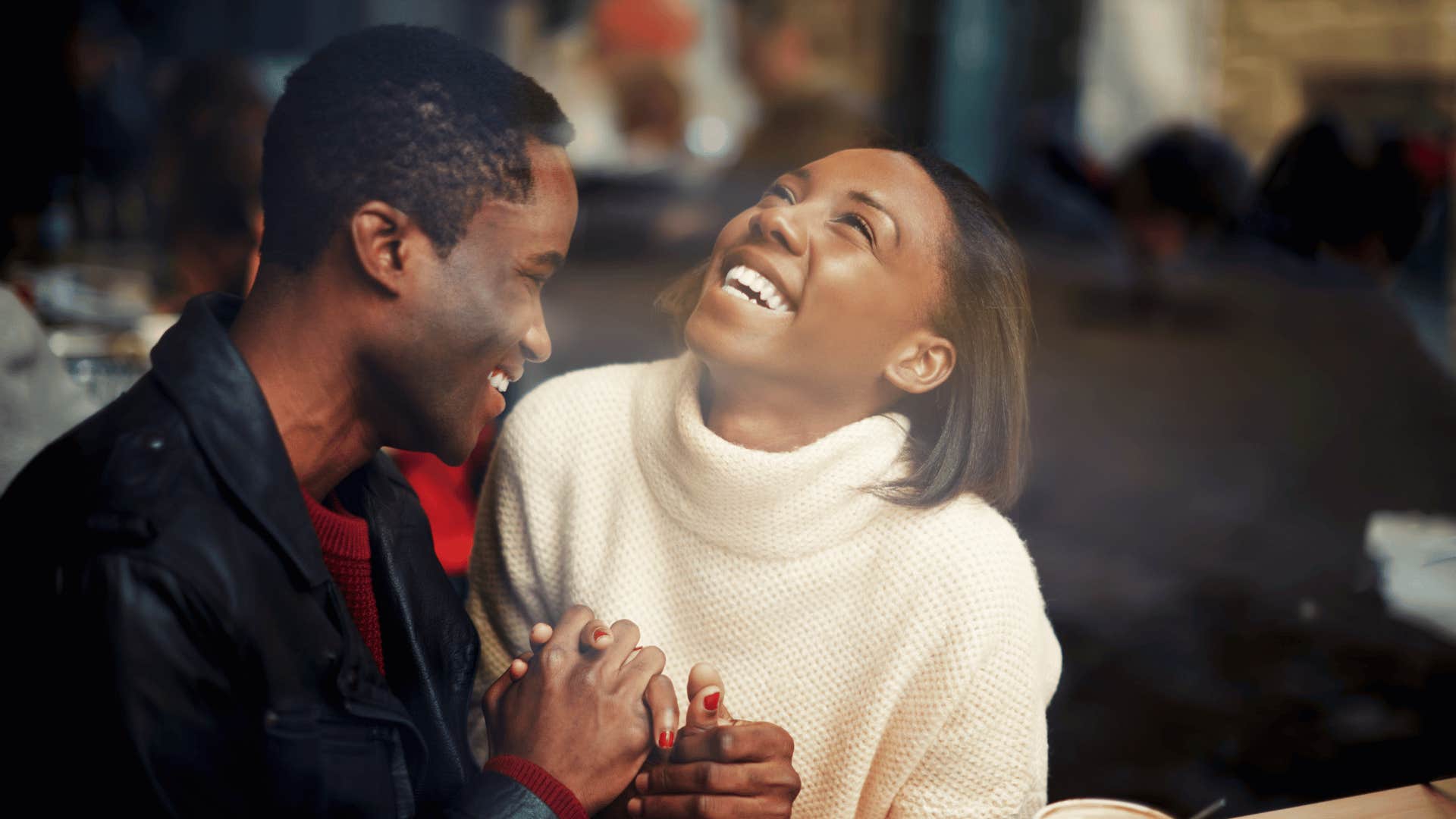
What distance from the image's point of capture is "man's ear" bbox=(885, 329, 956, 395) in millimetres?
1045

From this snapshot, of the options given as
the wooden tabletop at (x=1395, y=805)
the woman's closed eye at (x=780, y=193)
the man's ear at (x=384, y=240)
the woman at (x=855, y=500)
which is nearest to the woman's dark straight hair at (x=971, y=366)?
the woman at (x=855, y=500)

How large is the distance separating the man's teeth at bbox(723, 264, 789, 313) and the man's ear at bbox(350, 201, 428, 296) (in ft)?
0.94

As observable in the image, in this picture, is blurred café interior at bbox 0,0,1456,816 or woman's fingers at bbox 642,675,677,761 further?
blurred café interior at bbox 0,0,1456,816

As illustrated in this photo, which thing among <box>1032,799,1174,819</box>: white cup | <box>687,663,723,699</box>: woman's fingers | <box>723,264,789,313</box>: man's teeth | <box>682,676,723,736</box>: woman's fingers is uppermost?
<box>723,264,789,313</box>: man's teeth

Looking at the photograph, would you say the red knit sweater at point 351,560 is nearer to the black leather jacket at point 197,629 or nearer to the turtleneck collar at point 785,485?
the black leather jacket at point 197,629

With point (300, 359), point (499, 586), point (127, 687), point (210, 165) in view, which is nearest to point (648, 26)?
point (210, 165)

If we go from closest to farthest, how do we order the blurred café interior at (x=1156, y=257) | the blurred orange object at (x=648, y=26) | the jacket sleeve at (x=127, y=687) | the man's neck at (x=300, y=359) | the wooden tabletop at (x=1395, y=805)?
1. the jacket sleeve at (x=127, y=687)
2. the man's neck at (x=300, y=359)
3. the wooden tabletop at (x=1395, y=805)
4. the blurred café interior at (x=1156, y=257)
5. the blurred orange object at (x=648, y=26)

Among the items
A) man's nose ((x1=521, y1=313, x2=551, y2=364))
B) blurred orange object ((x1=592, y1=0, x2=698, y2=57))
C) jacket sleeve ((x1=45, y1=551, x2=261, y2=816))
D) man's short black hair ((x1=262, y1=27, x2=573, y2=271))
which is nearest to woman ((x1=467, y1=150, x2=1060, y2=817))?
man's nose ((x1=521, y1=313, x2=551, y2=364))

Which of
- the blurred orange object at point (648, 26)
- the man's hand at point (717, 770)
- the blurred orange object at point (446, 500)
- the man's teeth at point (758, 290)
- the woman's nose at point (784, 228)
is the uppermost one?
the blurred orange object at point (648, 26)

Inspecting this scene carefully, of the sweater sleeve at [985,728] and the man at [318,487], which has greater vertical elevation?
the man at [318,487]

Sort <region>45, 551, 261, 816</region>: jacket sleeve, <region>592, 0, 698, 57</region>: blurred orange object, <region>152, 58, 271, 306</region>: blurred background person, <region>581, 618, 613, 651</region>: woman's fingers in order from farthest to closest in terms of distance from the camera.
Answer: <region>592, 0, 698, 57</region>: blurred orange object < <region>152, 58, 271, 306</region>: blurred background person < <region>581, 618, 613, 651</region>: woman's fingers < <region>45, 551, 261, 816</region>: jacket sleeve

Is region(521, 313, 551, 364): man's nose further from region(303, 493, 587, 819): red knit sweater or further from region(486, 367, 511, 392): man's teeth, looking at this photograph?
region(303, 493, 587, 819): red knit sweater

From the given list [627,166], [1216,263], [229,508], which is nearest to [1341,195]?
[1216,263]

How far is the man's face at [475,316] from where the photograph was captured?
95 centimetres
